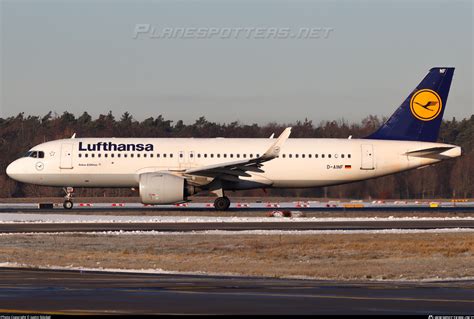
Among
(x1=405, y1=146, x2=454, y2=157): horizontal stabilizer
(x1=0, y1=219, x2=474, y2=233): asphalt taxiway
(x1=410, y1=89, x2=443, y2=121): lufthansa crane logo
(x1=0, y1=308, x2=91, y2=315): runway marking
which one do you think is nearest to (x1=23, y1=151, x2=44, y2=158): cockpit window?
(x1=0, y1=219, x2=474, y2=233): asphalt taxiway

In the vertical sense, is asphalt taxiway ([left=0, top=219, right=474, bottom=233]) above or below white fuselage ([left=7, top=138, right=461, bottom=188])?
below

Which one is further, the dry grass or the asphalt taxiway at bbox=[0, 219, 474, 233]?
the asphalt taxiway at bbox=[0, 219, 474, 233]

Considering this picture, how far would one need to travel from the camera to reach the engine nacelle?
47.0 metres

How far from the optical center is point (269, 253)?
93.8 ft

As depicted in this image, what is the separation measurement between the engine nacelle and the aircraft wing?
127 centimetres

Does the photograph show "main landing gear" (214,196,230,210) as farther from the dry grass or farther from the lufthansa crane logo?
the dry grass

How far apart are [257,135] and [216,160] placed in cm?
2267

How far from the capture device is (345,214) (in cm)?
4703

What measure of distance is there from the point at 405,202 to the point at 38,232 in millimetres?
33184

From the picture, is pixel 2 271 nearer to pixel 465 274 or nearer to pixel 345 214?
pixel 465 274

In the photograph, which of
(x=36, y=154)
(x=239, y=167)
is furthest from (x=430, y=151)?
(x=36, y=154)

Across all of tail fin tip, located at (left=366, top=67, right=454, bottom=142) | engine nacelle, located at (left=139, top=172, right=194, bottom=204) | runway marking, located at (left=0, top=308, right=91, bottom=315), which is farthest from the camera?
tail fin tip, located at (left=366, top=67, right=454, bottom=142)

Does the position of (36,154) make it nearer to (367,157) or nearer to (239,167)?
(239,167)

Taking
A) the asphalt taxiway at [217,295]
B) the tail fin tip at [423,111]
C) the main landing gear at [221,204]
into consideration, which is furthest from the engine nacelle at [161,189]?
the asphalt taxiway at [217,295]
